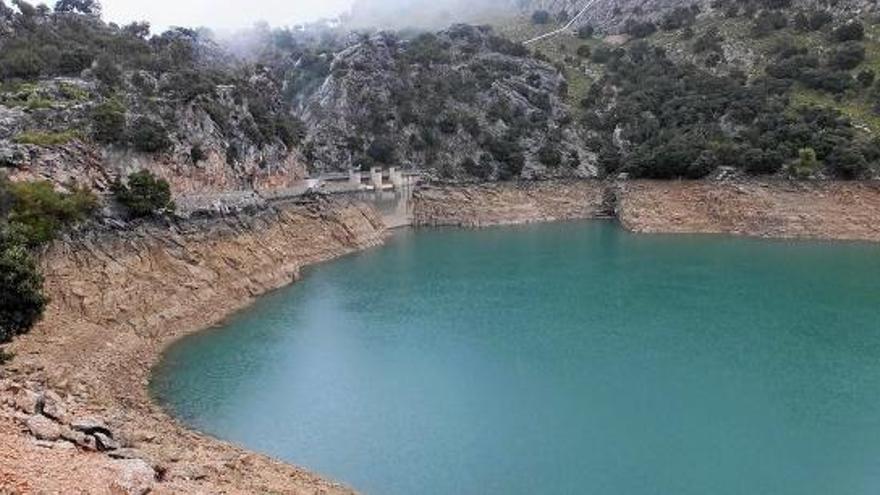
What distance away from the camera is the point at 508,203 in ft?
292

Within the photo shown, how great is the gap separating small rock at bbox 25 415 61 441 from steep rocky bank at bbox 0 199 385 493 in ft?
0.16

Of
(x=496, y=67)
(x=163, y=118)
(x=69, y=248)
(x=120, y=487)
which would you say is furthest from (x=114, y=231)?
(x=496, y=67)

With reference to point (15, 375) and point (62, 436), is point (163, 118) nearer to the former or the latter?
point (15, 375)

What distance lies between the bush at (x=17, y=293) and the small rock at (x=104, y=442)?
1007 centimetres

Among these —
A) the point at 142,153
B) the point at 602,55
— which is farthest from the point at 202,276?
the point at 602,55

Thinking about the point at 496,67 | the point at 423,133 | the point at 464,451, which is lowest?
the point at 464,451

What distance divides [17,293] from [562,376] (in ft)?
77.5

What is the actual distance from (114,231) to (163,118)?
52.0 feet

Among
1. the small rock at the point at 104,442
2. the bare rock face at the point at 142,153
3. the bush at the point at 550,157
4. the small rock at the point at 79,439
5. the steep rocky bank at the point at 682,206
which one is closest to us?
the small rock at the point at 79,439

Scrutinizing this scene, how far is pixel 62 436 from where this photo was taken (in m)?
24.6

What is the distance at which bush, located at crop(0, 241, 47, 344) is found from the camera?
33.0 meters

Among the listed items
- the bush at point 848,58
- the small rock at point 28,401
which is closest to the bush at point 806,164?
the bush at point 848,58

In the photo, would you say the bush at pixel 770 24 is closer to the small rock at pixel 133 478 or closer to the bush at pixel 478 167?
the bush at pixel 478 167

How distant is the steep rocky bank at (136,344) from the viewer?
77.0 feet
